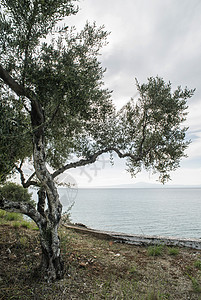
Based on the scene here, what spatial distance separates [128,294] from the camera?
509 centimetres

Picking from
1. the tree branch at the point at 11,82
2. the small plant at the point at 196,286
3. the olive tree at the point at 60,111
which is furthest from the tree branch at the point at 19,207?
the small plant at the point at 196,286

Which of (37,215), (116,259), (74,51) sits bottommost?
(116,259)

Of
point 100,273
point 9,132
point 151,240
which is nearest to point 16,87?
point 9,132

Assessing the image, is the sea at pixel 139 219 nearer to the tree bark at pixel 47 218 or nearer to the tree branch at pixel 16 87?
the tree bark at pixel 47 218

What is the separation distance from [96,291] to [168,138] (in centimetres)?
638

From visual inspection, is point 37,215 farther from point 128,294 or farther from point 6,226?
point 6,226

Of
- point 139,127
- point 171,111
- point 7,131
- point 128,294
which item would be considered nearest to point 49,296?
point 128,294

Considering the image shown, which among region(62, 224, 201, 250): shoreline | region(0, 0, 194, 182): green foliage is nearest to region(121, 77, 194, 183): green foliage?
region(0, 0, 194, 182): green foliage

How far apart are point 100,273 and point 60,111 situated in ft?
19.9

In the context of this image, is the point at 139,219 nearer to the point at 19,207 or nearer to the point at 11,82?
the point at 19,207

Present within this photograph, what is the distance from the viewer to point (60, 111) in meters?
7.55

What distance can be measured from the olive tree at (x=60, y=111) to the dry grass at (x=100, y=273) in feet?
2.18

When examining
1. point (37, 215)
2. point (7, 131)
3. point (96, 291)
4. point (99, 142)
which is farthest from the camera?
point (99, 142)

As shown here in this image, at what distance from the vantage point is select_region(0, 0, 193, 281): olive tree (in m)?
5.45
